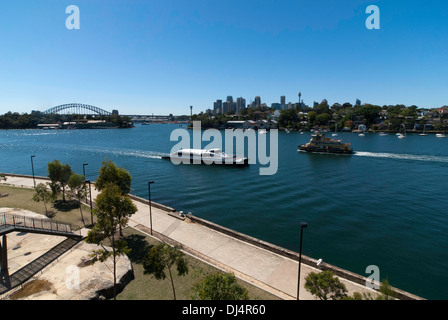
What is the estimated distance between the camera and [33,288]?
14.4 m

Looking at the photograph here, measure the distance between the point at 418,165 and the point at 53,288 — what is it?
240ft

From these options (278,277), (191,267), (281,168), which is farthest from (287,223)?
(281,168)

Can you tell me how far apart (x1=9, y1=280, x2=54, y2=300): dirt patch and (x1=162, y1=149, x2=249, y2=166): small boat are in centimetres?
4807

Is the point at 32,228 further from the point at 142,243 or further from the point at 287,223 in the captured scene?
the point at 287,223

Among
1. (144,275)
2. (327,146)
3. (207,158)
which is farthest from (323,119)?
(144,275)

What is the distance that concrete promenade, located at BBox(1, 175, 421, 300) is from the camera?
15.5 meters

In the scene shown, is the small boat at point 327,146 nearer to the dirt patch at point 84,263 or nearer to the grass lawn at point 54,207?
the grass lawn at point 54,207

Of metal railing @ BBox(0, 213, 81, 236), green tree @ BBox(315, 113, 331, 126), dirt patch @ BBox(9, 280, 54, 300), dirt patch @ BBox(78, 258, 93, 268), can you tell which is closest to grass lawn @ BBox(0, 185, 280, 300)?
metal railing @ BBox(0, 213, 81, 236)

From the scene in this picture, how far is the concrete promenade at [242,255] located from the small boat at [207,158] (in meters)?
35.0

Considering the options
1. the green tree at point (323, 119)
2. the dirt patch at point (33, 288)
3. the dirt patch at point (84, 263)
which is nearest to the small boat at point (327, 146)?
the dirt patch at point (84, 263)

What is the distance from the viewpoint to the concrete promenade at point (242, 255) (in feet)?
50.9

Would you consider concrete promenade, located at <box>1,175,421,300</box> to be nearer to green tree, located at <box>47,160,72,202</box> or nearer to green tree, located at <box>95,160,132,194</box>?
green tree, located at <box>95,160,132,194</box>

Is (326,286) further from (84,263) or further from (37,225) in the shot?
(37,225)
